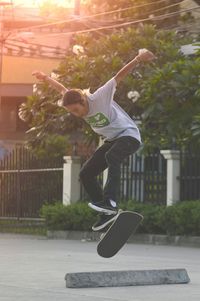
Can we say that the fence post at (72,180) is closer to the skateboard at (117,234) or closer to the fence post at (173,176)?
the fence post at (173,176)

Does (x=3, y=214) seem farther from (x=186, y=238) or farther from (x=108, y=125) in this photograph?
(x=108, y=125)

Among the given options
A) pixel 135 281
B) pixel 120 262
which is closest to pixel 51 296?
pixel 135 281

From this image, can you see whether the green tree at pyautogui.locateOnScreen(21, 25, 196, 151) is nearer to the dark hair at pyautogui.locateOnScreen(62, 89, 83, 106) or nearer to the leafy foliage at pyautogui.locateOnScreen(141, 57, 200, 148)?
the leafy foliage at pyautogui.locateOnScreen(141, 57, 200, 148)

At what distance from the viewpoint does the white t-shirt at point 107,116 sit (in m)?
8.00

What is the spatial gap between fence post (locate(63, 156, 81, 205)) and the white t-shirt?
10.3 meters

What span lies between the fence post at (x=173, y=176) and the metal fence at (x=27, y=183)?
4166 millimetres

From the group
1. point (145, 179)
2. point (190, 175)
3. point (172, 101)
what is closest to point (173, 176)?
point (190, 175)

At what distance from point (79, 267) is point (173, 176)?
6.63m

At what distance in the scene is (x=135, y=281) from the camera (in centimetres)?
743

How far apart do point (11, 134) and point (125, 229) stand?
38.0 m

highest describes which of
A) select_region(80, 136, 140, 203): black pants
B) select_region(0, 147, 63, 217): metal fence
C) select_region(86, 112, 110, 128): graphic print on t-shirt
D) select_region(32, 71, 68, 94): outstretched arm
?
select_region(32, 71, 68, 94): outstretched arm

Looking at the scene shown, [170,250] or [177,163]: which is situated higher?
[177,163]

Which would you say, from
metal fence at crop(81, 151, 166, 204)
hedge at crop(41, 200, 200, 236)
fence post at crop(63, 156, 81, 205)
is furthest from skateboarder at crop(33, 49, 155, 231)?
fence post at crop(63, 156, 81, 205)

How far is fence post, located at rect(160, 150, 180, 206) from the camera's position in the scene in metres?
16.0
